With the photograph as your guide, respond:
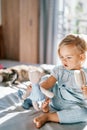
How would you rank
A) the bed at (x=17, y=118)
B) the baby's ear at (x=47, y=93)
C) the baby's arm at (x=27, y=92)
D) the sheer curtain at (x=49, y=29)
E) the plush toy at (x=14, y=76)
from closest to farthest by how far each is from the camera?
1. the bed at (x=17, y=118)
2. the baby's ear at (x=47, y=93)
3. the baby's arm at (x=27, y=92)
4. the plush toy at (x=14, y=76)
5. the sheer curtain at (x=49, y=29)

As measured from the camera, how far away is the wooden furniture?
11.7ft

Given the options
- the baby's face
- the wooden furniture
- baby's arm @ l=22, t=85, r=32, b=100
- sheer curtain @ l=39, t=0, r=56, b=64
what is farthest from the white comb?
sheer curtain @ l=39, t=0, r=56, b=64

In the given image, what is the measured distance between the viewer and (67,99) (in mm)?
1454

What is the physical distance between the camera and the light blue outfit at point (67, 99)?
1.37 metres

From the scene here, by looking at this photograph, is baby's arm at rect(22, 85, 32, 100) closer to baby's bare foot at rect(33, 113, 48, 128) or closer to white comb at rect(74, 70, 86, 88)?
baby's bare foot at rect(33, 113, 48, 128)

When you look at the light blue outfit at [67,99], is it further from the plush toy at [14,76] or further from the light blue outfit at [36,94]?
the plush toy at [14,76]

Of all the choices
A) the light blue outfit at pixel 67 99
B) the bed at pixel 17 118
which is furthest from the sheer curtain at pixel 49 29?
the light blue outfit at pixel 67 99

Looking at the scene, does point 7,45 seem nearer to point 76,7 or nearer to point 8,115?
point 76,7

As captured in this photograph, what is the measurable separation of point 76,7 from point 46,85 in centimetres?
286

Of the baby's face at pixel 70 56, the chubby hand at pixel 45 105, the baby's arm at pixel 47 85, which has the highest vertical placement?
the baby's face at pixel 70 56

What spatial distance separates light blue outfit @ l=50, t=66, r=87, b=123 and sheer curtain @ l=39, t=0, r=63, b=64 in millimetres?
2310

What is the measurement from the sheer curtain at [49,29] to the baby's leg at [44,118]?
2473 millimetres

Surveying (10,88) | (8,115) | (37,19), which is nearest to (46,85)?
(8,115)

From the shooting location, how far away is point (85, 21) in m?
4.05
